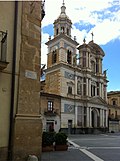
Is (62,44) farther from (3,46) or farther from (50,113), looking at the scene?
(3,46)

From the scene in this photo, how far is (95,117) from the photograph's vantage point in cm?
4866

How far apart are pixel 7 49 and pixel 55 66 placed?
33172 millimetres

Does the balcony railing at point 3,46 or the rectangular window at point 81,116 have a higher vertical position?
the balcony railing at point 3,46

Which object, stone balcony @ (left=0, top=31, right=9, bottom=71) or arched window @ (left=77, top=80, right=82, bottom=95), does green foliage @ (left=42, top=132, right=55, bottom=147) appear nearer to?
stone balcony @ (left=0, top=31, right=9, bottom=71)

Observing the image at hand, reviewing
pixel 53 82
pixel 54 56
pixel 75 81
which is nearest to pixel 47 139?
pixel 53 82

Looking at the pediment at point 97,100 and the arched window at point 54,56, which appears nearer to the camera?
the arched window at point 54,56

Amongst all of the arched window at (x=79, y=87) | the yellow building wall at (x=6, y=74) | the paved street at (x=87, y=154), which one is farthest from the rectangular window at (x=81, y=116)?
the yellow building wall at (x=6, y=74)

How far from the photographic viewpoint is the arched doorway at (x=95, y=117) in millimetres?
48019

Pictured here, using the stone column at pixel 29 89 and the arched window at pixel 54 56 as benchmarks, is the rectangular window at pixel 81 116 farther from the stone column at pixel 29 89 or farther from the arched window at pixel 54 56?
the stone column at pixel 29 89

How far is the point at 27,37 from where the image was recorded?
987 cm

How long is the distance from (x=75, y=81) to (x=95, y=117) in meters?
9.22

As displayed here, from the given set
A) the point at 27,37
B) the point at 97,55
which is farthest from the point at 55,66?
the point at 27,37

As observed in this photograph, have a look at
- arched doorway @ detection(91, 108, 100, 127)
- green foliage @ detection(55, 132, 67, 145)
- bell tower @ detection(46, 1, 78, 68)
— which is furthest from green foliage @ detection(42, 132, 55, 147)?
arched doorway @ detection(91, 108, 100, 127)

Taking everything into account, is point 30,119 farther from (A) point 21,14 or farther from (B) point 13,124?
(A) point 21,14
